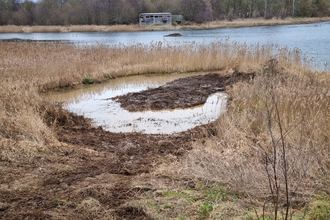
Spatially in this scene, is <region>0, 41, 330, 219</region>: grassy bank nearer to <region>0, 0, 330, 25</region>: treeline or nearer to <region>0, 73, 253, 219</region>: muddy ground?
<region>0, 73, 253, 219</region>: muddy ground

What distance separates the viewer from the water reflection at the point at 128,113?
21.8ft

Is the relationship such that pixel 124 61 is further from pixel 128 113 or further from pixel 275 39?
pixel 275 39

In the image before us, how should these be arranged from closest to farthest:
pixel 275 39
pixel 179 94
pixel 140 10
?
pixel 179 94, pixel 275 39, pixel 140 10

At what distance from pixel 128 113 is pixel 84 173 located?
13.3 ft

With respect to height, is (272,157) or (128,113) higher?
(272,157)

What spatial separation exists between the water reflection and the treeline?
48.9 meters

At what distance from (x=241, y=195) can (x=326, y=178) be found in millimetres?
878

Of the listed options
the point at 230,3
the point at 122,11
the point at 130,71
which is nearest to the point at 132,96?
the point at 130,71

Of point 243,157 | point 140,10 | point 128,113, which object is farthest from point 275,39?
point 140,10

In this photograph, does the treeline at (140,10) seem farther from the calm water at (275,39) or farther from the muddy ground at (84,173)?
the muddy ground at (84,173)

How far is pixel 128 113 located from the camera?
7.71m

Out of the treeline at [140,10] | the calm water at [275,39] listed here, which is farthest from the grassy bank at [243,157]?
the treeline at [140,10]

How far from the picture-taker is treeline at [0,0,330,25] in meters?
57.3

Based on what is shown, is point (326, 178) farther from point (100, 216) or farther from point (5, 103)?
point (5, 103)
